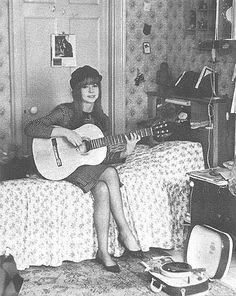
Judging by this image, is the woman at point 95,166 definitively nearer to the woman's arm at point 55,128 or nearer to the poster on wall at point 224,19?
the woman's arm at point 55,128

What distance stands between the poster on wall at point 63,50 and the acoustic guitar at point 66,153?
3.13 ft

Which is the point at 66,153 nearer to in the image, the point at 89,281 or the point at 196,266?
the point at 89,281

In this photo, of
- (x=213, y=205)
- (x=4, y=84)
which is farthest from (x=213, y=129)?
(x=4, y=84)

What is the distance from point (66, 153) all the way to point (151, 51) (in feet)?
5.07

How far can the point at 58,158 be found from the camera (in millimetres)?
4410

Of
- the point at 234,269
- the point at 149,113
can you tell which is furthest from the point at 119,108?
the point at 234,269

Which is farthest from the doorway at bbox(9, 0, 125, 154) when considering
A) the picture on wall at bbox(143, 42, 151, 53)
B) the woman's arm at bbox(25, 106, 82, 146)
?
the woman's arm at bbox(25, 106, 82, 146)

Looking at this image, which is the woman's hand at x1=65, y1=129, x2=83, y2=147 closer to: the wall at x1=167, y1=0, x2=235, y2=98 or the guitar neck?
the guitar neck

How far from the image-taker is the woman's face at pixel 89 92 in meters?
4.61

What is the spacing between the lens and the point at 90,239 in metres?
4.41

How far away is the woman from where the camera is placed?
4320mm

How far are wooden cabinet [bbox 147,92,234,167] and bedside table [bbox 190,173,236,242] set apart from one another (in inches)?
17.3

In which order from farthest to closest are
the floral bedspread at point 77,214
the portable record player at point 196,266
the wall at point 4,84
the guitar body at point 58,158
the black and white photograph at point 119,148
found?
the wall at point 4,84 → the guitar body at point 58,158 → the floral bedspread at point 77,214 → the black and white photograph at point 119,148 → the portable record player at point 196,266

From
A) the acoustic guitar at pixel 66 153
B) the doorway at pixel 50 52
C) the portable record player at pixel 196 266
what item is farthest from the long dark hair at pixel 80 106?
the portable record player at pixel 196 266
